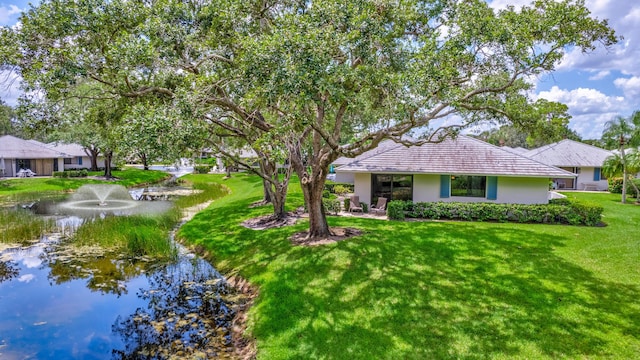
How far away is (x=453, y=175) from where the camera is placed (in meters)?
19.9

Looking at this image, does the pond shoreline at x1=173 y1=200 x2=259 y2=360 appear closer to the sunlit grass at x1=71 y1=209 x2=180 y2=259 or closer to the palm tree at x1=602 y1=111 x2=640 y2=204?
the sunlit grass at x1=71 y1=209 x2=180 y2=259

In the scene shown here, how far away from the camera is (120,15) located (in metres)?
11.7

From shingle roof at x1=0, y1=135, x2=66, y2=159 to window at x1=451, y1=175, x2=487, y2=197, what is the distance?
44.8 metres

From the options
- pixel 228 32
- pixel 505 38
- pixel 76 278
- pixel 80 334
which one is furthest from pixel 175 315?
pixel 505 38

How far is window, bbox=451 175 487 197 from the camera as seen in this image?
20.1 meters

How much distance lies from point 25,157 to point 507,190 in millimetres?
47388

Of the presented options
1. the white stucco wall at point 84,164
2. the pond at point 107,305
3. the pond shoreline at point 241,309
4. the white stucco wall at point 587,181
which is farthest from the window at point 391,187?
the white stucco wall at point 84,164

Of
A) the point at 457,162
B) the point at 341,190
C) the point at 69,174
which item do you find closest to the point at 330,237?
the point at 457,162

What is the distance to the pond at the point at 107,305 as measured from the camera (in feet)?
26.9

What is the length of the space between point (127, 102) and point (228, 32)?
6662 mm

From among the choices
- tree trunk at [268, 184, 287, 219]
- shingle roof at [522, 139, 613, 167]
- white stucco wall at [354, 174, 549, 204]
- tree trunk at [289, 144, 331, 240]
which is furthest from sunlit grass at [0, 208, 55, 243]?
shingle roof at [522, 139, 613, 167]

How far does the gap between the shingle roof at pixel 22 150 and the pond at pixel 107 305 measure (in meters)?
32.7

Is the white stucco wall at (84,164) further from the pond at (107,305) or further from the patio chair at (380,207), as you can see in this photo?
the patio chair at (380,207)

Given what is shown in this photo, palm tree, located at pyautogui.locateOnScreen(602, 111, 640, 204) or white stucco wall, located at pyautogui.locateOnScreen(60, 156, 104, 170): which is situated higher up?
palm tree, located at pyautogui.locateOnScreen(602, 111, 640, 204)
